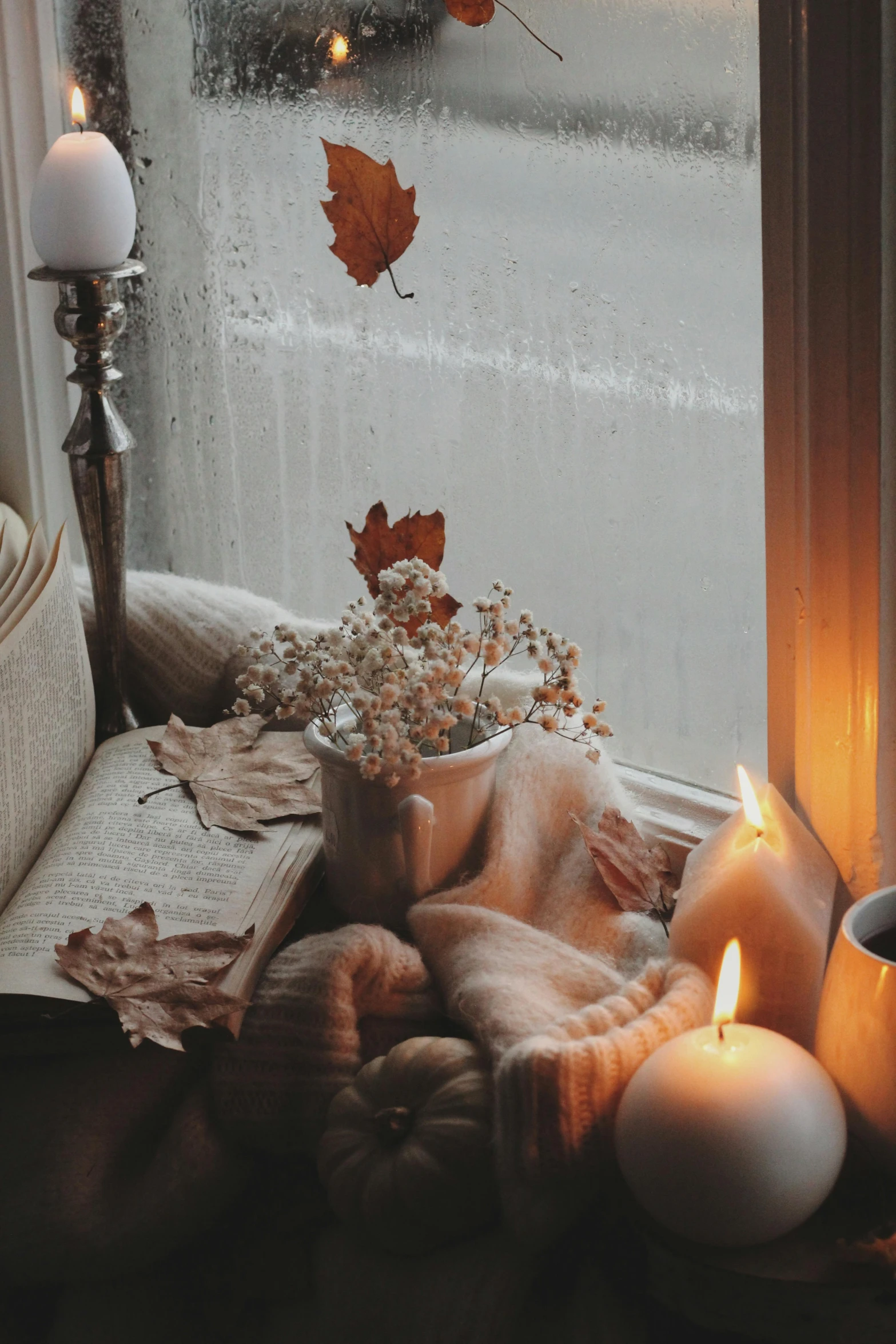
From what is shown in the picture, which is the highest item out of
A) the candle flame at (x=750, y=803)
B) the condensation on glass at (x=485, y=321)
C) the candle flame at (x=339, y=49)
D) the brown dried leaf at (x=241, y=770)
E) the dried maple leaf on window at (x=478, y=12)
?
the candle flame at (x=339, y=49)

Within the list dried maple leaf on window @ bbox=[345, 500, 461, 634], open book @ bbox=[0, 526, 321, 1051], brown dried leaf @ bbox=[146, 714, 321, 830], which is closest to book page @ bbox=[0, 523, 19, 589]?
open book @ bbox=[0, 526, 321, 1051]

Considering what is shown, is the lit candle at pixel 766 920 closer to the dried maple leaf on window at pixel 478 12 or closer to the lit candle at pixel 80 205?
the dried maple leaf on window at pixel 478 12

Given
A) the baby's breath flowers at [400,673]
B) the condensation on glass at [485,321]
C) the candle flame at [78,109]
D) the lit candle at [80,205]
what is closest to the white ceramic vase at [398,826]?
the baby's breath flowers at [400,673]

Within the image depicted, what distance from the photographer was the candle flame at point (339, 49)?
1.09m

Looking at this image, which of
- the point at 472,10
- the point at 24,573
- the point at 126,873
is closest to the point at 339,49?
the point at 472,10

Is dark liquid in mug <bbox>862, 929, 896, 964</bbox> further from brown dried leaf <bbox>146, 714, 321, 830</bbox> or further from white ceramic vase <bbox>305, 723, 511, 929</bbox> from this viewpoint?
brown dried leaf <bbox>146, 714, 321, 830</bbox>

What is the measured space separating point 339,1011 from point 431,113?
77 cm

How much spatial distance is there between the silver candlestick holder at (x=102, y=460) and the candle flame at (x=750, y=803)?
67 cm

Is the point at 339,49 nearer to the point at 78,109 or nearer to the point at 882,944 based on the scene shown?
the point at 78,109

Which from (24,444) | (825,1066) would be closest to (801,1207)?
(825,1066)

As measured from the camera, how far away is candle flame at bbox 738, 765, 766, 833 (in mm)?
717

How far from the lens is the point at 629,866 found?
2.80ft

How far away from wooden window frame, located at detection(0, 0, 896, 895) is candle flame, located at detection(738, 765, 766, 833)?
7 cm

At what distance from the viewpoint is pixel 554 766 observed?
912mm
